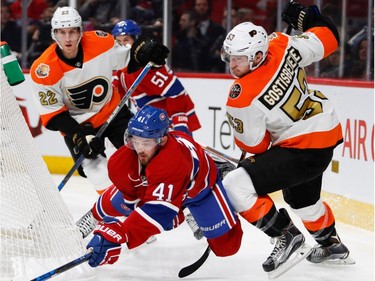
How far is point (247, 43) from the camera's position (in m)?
3.71

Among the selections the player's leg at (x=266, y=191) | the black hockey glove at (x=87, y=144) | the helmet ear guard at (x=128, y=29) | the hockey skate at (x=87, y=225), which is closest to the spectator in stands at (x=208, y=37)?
the helmet ear guard at (x=128, y=29)

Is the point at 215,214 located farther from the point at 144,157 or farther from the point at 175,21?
the point at 175,21

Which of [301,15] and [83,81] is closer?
[301,15]

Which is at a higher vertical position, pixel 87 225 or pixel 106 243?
pixel 106 243

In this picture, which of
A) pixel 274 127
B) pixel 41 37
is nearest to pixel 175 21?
pixel 41 37

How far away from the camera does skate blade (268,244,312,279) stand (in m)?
3.84

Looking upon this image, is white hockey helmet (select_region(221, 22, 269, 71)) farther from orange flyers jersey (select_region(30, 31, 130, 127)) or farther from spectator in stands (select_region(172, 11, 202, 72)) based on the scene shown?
spectator in stands (select_region(172, 11, 202, 72))

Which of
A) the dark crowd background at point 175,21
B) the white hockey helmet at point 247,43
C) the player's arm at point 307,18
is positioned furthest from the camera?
the dark crowd background at point 175,21

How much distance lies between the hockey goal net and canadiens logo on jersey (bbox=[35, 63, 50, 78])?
63 cm

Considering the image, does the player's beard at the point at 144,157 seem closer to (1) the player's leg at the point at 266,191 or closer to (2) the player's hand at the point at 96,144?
(1) the player's leg at the point at 266,191

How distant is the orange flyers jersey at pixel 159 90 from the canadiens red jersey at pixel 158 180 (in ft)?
5.37

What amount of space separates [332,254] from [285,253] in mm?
427

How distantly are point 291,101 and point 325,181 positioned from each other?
1830mm

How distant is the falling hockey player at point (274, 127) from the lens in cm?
373
